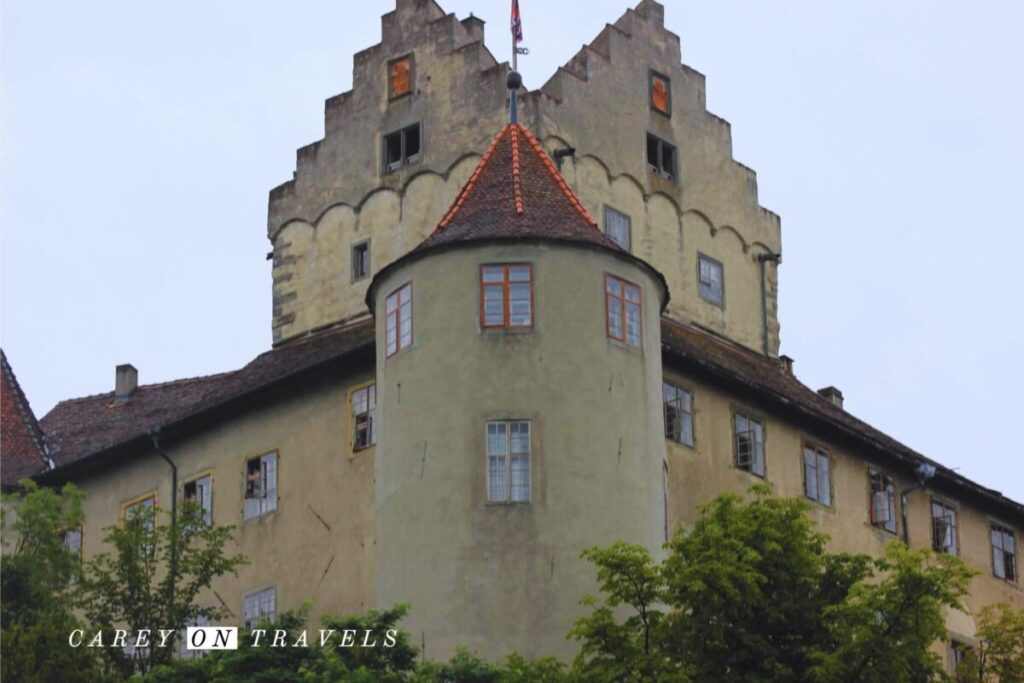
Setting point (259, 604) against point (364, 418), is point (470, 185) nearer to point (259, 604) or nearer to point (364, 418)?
point (364, 418)

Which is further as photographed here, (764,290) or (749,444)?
(764,290)

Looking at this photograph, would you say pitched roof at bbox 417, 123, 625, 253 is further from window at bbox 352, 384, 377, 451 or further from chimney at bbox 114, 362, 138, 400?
chimney at bbox 114, 362, 138, 400

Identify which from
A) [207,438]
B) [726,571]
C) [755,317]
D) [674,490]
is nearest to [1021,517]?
[755,317]

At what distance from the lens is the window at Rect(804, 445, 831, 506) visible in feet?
204

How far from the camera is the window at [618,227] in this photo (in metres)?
62.6

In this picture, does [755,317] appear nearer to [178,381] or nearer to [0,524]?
[178,381]

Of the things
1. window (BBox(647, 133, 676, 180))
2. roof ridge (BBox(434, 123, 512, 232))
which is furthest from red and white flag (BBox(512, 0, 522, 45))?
window (BBox(647, 133, 676, 180))

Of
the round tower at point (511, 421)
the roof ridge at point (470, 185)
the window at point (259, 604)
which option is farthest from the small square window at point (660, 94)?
the window at point (259, 604)

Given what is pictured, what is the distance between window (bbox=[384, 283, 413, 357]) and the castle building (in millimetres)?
77

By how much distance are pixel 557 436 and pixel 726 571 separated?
7.12 metres

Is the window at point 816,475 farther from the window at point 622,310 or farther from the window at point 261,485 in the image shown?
the window at point 261,485

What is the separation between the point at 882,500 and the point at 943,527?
2.53 meters

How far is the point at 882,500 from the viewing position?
211ft

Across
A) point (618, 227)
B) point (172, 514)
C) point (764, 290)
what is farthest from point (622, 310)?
point (764, 290)
